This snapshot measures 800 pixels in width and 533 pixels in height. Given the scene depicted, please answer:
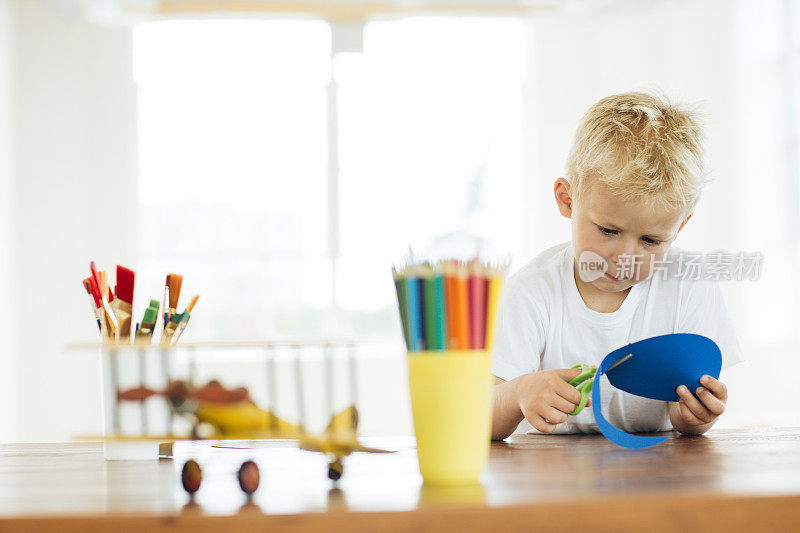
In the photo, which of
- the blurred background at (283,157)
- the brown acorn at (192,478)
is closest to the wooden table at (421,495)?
the brown acorn at (192,478)

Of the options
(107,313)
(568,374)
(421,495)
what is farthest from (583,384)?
(107,313)

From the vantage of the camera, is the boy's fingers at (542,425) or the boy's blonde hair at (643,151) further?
the boy's blonde hair at (643,151)

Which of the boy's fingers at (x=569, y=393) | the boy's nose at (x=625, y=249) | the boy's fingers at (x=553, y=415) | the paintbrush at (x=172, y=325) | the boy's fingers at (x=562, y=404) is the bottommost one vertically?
the boy's fingers at (x=553, y=415)

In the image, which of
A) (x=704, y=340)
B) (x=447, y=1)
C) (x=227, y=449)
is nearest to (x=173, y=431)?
(x=227, y=449)

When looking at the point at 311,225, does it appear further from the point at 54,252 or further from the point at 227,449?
the point at 227,449

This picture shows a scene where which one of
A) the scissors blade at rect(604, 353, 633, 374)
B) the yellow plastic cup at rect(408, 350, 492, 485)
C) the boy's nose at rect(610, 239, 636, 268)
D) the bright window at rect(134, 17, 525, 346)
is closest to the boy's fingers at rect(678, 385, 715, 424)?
the scissors blade at rect(604, 353, 633, 374)

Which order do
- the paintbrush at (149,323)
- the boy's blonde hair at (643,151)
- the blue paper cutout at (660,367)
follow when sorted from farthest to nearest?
the boy's blonde hair at (643,151), the blue paper cutout at (660,367), the paintbrush at (149,323)

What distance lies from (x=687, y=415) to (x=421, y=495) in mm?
549

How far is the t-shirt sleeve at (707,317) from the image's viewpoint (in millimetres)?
1386

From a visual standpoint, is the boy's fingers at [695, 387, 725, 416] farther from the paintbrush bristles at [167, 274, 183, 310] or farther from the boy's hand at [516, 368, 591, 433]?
the paintbrush bristles at [167, 274, 183, 310]

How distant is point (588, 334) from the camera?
140 centimetres

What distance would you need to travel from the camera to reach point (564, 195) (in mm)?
1436

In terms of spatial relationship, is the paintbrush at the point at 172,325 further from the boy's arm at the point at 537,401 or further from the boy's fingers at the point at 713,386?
the boy's fingers at the point at 713,386

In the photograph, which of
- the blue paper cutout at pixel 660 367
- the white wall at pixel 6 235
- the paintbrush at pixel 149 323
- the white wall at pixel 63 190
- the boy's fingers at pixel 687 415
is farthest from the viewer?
the white wall at pixel 63 190
